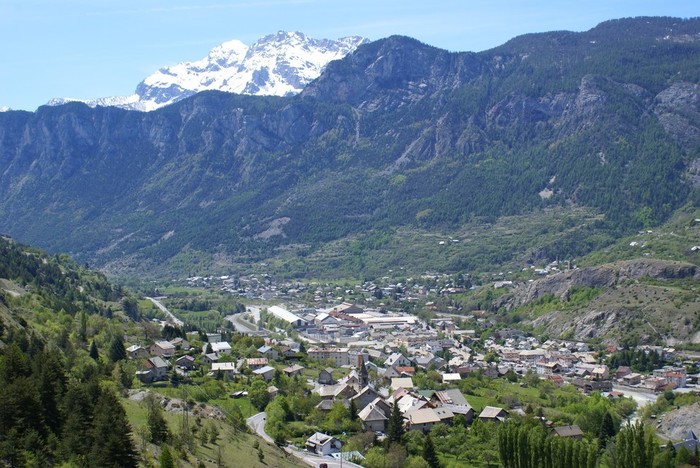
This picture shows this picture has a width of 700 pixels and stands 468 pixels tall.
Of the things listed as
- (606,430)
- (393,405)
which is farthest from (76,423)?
(606,430)

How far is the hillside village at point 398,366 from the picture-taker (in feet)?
257

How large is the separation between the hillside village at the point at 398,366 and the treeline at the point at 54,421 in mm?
25300

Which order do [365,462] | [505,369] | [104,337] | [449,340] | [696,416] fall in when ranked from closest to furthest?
[365,462] < [696,416] < [104,337] < [505,369] < [449,340]

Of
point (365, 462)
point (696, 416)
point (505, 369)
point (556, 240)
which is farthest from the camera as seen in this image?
point (556, 240)

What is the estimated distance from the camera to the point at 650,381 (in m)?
99.2

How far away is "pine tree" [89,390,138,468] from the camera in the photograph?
139ft

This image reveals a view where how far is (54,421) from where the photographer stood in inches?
1847

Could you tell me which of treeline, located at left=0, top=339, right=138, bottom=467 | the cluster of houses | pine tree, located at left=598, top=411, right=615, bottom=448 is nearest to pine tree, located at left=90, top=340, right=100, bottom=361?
the cluster of houses

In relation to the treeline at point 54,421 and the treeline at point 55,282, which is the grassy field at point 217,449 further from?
the treeline at point 55,282

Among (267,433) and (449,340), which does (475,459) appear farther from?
(449,340)

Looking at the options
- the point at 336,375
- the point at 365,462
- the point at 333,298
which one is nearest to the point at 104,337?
the point at 336,375

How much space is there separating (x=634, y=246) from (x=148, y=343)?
109 metres

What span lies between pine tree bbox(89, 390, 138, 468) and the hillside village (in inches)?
1040

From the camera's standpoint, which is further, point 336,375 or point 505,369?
point 505,369
